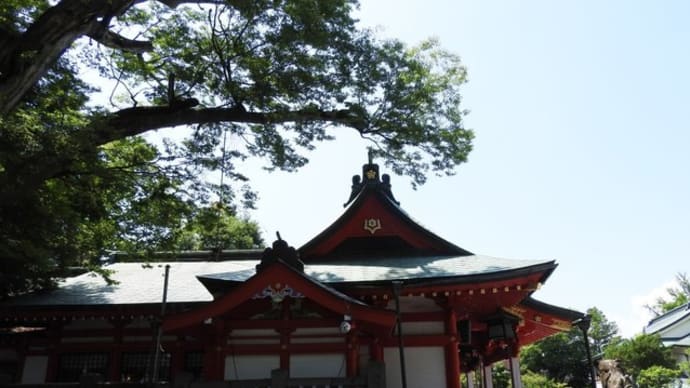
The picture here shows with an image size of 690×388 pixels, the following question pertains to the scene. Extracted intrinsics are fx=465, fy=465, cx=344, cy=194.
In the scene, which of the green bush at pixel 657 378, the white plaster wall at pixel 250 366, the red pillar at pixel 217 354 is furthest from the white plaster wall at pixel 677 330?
the red pillar at pixel 217 354

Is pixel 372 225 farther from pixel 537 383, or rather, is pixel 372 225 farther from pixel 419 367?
pixel 537 383

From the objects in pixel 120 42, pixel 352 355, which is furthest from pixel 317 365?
pixel 120 42

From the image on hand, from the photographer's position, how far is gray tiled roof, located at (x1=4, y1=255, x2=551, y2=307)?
8645 mm

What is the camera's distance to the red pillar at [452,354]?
8.38m

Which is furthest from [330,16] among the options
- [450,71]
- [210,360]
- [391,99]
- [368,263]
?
[210,360]

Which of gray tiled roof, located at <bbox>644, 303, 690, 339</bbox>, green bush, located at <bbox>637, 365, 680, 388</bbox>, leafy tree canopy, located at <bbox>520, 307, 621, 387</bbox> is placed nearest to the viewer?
green bush, located at <bbox>637, 365, 680, 388</bbox>

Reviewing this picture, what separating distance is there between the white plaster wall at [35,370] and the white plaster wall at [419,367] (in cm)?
732

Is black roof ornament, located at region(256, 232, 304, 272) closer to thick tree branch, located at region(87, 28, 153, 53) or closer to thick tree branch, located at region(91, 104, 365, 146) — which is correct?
thick tree branch, located at region(91, 104, 365, 146)

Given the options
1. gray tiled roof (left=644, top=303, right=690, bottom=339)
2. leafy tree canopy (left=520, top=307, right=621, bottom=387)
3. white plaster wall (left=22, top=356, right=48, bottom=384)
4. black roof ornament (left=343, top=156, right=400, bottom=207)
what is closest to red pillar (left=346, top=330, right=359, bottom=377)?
black roof ornament (left=343, top=156, right=400, bottom=207)

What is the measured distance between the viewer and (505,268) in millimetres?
8242

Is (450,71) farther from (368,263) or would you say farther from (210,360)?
(210,360)

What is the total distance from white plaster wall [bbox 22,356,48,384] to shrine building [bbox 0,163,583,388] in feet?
0.07

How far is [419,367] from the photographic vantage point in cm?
869

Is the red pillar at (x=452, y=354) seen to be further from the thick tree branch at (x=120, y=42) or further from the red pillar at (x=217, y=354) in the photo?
the thick tree branch at (x=120, y=42)
